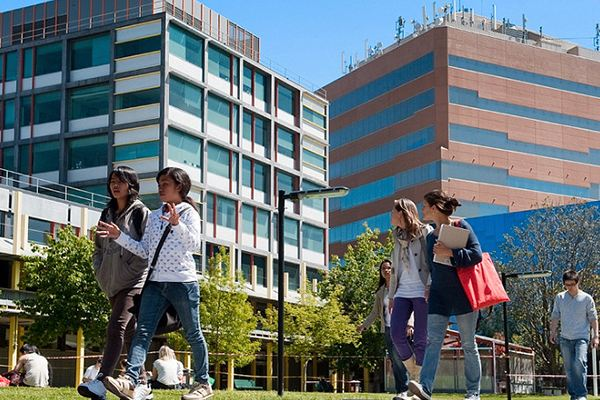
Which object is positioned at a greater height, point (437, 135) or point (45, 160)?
point (437, 135)

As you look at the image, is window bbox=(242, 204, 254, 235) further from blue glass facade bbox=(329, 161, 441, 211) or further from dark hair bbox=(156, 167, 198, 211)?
dark hair bbox=(156, 167, 198, 211)

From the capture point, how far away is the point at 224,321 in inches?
1784

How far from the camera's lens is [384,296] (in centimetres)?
1229

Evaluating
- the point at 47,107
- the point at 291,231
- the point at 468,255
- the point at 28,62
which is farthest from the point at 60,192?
the point at 468,255

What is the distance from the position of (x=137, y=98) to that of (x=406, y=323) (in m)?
44.7

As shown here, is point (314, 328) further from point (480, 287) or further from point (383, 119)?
point (383, 119)

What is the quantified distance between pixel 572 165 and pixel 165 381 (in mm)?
75329

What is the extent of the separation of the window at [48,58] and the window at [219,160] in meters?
9.71

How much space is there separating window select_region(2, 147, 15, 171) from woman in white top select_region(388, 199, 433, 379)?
48.8 m

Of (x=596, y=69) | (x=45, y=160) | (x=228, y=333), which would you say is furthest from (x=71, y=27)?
(x=596, y=69)

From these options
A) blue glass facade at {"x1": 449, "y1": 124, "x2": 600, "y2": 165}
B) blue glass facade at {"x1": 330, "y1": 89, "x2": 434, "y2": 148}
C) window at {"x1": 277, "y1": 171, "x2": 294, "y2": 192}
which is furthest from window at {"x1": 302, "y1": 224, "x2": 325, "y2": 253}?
blue glass facade at {"x1": 330, "y1": 89, "x2": 434, "y2": 148}

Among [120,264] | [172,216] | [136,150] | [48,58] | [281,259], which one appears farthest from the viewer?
[48,58]

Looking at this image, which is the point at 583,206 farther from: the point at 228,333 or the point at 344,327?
the point at 228,333

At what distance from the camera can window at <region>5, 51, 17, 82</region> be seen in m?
56.3
